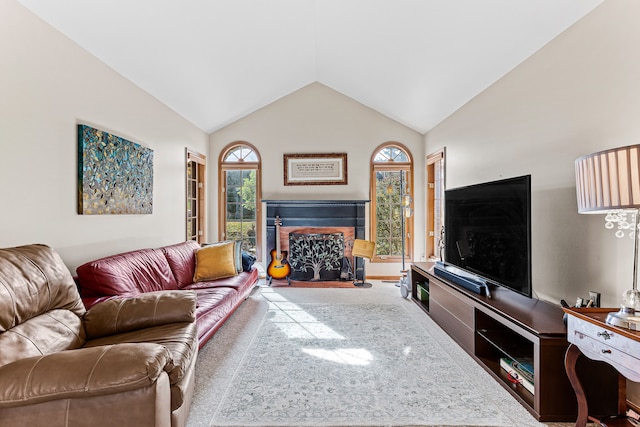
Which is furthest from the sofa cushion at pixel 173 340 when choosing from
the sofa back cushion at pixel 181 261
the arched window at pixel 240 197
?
the arched window at pixel 240 197

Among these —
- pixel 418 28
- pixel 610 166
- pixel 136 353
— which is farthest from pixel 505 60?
pixel 136 353

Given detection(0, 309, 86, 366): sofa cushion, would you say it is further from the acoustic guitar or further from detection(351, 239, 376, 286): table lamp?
detection(351, 239, 376, 286): table lamp

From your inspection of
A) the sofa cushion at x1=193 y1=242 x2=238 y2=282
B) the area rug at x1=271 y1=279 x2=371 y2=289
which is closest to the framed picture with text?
the area rug at x1=271 y1=279 x2=371 y2=289

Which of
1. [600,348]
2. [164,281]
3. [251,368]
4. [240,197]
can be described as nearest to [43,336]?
[251,368]

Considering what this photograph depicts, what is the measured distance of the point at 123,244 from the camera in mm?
3025

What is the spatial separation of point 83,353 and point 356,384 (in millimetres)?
1572

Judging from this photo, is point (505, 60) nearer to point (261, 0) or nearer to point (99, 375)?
point (261, 0)

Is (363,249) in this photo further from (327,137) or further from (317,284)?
(327,137)

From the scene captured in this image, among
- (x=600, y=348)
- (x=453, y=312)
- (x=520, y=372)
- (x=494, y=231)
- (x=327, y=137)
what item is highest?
(x=327, y=137)

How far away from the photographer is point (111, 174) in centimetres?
276

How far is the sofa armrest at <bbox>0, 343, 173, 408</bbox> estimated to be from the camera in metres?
1.12

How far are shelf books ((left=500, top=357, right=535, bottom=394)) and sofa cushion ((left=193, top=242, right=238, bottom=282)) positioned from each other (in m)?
2.86

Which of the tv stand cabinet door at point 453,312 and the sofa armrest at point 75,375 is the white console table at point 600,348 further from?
the sofa armrest at point 75,375

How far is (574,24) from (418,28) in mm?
1167
